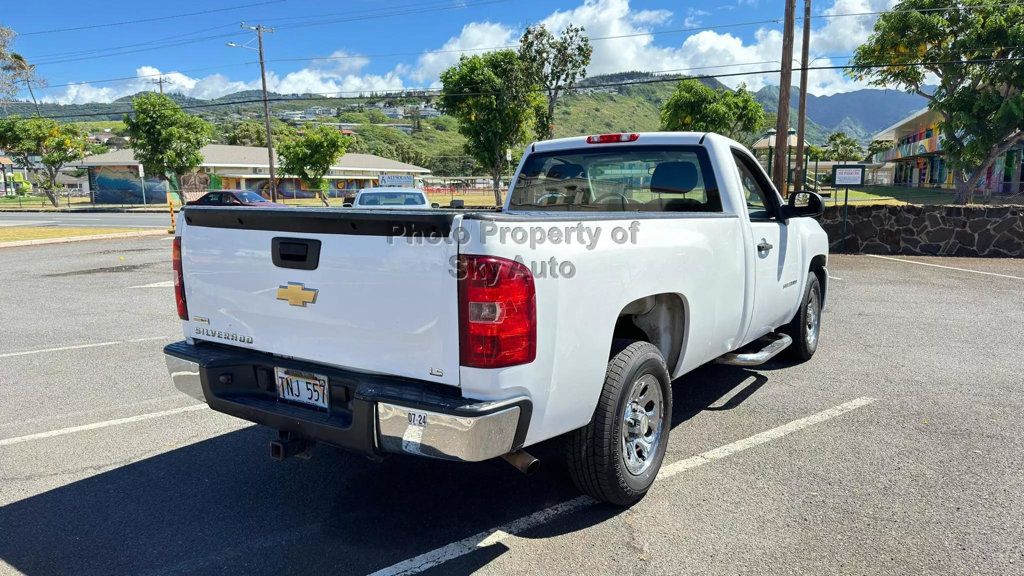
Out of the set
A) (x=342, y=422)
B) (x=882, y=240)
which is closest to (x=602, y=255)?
(x=342, y=422)

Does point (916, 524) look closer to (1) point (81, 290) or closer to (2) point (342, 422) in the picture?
(2) point (342, 422)

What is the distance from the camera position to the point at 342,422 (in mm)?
2980

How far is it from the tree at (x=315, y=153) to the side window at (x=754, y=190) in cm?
4430

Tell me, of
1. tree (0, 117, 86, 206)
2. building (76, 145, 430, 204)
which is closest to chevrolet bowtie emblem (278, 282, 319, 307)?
building (76, 145, 430, 204)

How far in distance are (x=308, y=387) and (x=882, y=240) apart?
1524cm

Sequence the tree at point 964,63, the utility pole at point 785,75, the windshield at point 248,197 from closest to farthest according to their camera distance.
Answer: the utility pole at point 785,75 < the tree at point 964,63 < the windshield at point 248,197

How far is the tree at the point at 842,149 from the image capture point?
350 ft

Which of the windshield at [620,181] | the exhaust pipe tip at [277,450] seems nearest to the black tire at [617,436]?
the exhaust pipe tip at [277,450]

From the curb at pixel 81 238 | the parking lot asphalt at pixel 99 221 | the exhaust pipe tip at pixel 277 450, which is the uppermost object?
the exhaust pipe tip at pixel 277 450

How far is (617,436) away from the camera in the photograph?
3264mm

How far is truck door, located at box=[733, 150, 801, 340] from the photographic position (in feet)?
15.5

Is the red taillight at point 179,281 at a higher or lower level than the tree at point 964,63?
lower

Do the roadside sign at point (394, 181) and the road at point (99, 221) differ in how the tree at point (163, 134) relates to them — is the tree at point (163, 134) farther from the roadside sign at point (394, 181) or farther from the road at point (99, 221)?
the roadside sign at point (394, 181)

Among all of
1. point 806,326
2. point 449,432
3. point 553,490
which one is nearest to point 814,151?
point 806,326
